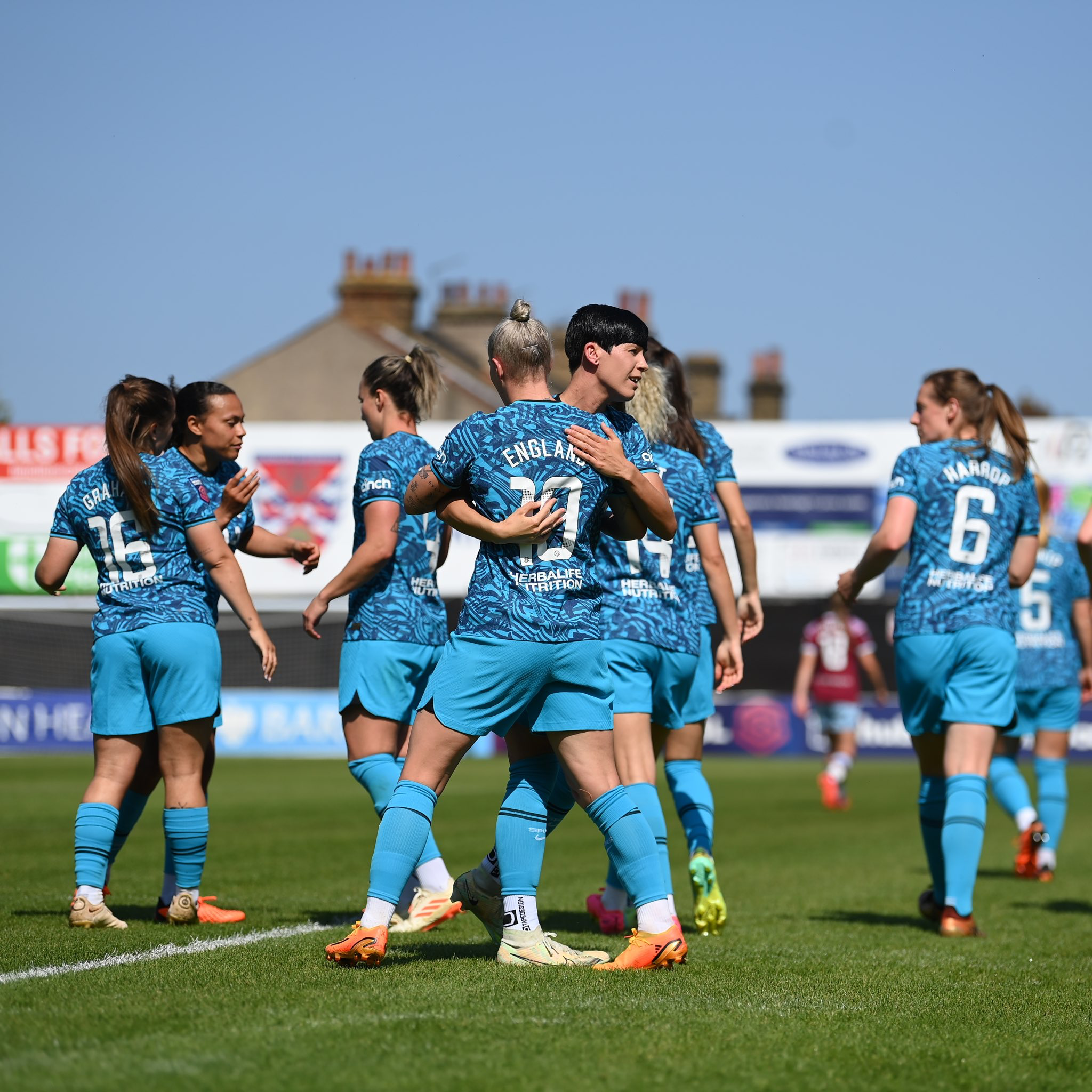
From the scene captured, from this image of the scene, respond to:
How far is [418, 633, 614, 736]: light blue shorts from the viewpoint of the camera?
14.9 feet

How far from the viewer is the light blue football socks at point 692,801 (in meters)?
6.32

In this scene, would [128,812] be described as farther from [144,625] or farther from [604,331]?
[604,331]

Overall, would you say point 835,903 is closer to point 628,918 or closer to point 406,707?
point 628,918

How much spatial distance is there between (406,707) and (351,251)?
41.7 metres

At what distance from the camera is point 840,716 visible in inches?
660

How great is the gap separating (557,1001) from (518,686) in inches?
37.0

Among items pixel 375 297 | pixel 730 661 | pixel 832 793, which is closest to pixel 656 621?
pixel 730 661

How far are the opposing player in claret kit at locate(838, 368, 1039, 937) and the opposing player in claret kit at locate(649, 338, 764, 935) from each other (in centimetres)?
42

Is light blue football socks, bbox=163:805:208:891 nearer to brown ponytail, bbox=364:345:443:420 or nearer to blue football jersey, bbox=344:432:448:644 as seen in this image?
blue football jersey, bbox=344:432:448:644

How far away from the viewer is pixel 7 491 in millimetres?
31344

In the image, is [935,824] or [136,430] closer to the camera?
[136,430]

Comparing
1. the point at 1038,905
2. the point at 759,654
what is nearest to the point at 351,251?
the point at 759,654

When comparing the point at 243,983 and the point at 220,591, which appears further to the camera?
the point at 220,591

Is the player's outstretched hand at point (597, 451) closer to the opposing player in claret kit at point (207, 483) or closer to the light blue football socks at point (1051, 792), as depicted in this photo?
the opposing player in claret kit at point (207, 483)
